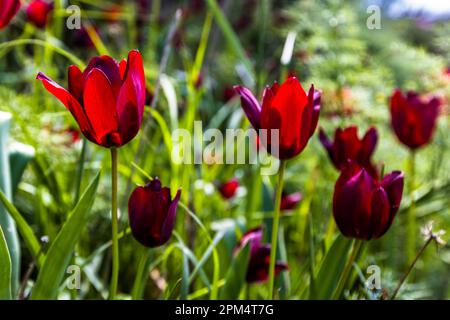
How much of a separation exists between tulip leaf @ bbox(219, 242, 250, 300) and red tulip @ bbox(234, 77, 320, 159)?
0.19 m

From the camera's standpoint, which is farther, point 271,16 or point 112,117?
point 271,16

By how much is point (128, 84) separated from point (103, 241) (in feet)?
2.04

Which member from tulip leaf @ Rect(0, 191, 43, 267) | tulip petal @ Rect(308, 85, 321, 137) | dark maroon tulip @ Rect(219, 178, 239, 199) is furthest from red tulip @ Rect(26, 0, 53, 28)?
tulip petal @ Rect(308, 85, 321, 137)

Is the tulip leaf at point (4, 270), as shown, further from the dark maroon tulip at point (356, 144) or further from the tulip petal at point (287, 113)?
the dark maroon tulip at point (356, 144)

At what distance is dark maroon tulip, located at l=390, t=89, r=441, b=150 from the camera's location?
34.7 inches

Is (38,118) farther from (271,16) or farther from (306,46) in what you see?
(271,16)

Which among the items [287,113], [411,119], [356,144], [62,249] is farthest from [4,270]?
[411,119]

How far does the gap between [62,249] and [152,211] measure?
0.09 meters

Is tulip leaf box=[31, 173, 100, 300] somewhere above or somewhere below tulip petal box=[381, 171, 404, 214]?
below

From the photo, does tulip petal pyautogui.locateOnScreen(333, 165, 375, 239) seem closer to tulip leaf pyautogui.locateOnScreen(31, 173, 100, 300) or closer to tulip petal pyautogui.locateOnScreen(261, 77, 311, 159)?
tulip petal pyautogui.locateOnScreen(261, 77, 311, 159)

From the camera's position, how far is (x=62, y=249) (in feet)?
1.88

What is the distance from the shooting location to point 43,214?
872 millimetres

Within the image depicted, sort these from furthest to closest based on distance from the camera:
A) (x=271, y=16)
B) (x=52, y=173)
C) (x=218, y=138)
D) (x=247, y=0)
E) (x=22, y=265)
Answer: (x=247, y=0) → (x=271, y=16) → (x=218, y=138) → (x=22, y=265) → (x=52, y=173)
